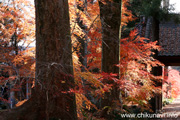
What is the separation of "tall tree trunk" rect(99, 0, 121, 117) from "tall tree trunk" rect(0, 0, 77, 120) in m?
3.14

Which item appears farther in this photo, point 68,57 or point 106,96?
point 106,96

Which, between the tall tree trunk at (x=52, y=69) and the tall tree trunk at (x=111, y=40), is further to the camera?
the tall tree trunk at (x=111, y=40)

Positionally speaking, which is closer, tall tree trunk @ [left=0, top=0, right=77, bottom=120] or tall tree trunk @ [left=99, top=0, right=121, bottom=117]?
tall tree trunk @ [left=0, top=0, right=77, bottom=120]

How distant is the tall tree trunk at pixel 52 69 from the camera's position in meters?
4.55

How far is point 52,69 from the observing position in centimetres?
462

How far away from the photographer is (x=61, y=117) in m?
4.64

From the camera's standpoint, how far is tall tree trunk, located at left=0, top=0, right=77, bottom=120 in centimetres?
455

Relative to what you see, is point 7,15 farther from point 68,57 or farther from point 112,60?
point 68,57

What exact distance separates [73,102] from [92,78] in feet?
2.31

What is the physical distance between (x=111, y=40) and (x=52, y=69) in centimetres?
383

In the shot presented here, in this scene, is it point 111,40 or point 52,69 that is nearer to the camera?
point 52,69

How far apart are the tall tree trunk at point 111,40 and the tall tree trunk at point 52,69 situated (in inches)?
124

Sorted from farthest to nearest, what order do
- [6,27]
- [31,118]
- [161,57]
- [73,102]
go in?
[161,57] < [6,27] < [73,102] < [31,118]

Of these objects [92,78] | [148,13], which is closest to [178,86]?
[148,13]
